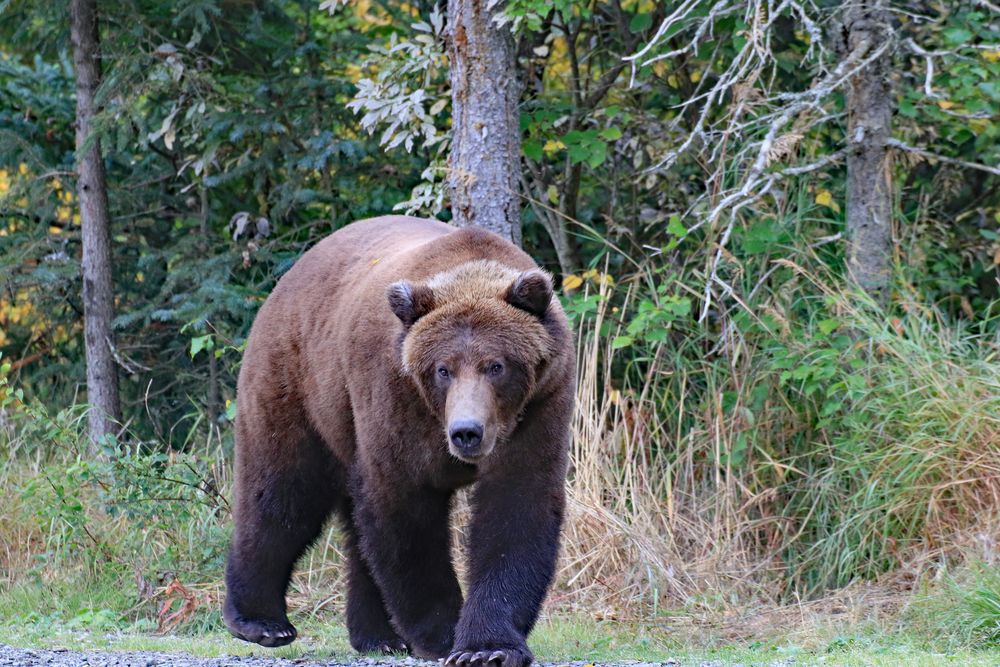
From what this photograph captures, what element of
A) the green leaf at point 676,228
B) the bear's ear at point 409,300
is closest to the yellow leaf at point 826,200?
the green leaf at point 676,228

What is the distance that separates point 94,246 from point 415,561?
21.1 ft

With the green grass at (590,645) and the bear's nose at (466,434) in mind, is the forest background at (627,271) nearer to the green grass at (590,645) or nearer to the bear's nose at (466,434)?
the green grass at (590,645)

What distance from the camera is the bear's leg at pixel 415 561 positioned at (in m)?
5.40

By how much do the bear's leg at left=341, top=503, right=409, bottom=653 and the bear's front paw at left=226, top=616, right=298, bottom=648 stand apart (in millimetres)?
361

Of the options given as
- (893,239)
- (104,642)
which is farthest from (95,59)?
(893,239)

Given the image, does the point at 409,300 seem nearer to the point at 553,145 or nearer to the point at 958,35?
the point at 553,145

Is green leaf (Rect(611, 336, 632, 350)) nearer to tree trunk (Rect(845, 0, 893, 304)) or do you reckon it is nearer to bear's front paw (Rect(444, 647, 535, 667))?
tree trunk (Rect(845, 0, 893, 304))

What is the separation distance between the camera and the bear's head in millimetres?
5047

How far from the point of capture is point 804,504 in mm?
8297

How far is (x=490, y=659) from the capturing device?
496cm

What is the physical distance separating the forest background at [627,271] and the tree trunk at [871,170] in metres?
0.02

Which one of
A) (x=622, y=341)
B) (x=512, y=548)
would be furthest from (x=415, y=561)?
(x=622, y=341)

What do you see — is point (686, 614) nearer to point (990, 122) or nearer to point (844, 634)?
point (844, 634)

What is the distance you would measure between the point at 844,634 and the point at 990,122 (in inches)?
167
